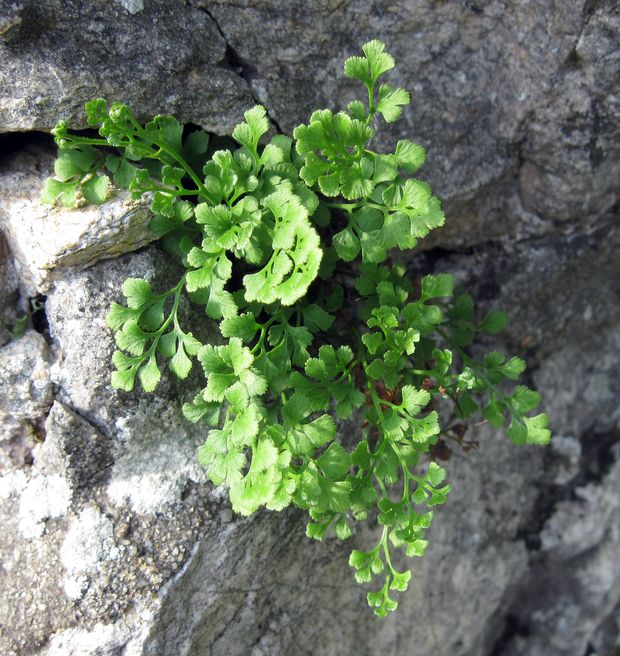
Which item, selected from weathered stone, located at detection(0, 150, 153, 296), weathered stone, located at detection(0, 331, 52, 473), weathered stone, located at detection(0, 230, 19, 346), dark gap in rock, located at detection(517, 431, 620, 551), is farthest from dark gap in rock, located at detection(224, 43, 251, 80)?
dark gap in rock, located at detection(517, 431, 620, 551)

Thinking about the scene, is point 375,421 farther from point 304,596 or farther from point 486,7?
point 486,7

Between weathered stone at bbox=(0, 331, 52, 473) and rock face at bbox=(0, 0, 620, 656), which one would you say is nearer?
rock face at bbox=(0, 0, 620, 656)

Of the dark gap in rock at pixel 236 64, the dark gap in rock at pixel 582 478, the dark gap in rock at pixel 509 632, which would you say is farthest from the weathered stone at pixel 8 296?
the dark gap in rock at pixel 509 632

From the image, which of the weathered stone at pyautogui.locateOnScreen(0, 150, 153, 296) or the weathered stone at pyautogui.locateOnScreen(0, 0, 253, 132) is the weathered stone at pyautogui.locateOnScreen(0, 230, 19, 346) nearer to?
the weathered stone at pyautogui.locateOnScreen(0, 150, 153, 296)

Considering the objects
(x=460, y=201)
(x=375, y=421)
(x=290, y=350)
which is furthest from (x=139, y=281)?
(x=460, y=201)

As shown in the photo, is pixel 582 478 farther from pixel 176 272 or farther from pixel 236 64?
pixel 236 64

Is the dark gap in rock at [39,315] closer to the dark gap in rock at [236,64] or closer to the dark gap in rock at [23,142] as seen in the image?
the dark gap in rock at [23,142]
